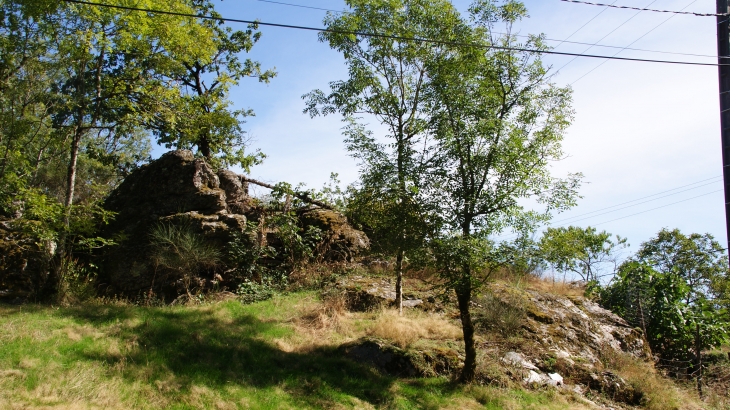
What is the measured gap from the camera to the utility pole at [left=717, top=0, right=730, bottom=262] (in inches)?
311

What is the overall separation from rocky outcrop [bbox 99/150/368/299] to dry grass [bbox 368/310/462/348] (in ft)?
15.2

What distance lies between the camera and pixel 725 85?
26.6 feet

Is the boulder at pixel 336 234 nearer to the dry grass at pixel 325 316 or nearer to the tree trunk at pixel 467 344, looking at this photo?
the dry grass at pixel 325 316

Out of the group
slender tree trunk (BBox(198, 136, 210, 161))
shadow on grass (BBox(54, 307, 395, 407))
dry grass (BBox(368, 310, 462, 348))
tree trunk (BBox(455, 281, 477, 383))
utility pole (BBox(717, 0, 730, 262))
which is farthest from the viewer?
slender tree trunk (BBox(198, 136, 210, 161))

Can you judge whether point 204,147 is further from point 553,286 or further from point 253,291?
point 553,286

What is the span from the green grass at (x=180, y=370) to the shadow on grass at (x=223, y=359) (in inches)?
0.8

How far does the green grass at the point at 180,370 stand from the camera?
7477 millimetres

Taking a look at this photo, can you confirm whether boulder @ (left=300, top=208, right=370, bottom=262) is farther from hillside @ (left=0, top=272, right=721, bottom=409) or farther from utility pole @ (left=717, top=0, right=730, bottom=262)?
utility pole @ (left=717, top=0, right=730, bottom=262)

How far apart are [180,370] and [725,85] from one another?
10893 mm


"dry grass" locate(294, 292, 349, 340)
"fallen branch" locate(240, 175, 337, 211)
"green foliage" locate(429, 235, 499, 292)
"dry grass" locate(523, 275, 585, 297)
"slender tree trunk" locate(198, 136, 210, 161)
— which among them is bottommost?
"dry grass" locate(294, 292, 349, 340)

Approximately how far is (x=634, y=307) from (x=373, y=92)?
11030 millimetres

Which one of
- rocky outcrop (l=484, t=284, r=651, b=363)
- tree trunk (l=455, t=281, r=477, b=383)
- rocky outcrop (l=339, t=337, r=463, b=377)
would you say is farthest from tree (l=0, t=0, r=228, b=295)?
rocky outcrop (l=484, t=284, r=651, b=363)

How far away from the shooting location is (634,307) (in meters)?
15.5

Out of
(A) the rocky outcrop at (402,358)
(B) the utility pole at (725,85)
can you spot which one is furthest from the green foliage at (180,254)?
(B) the utility pole at (725,85)
